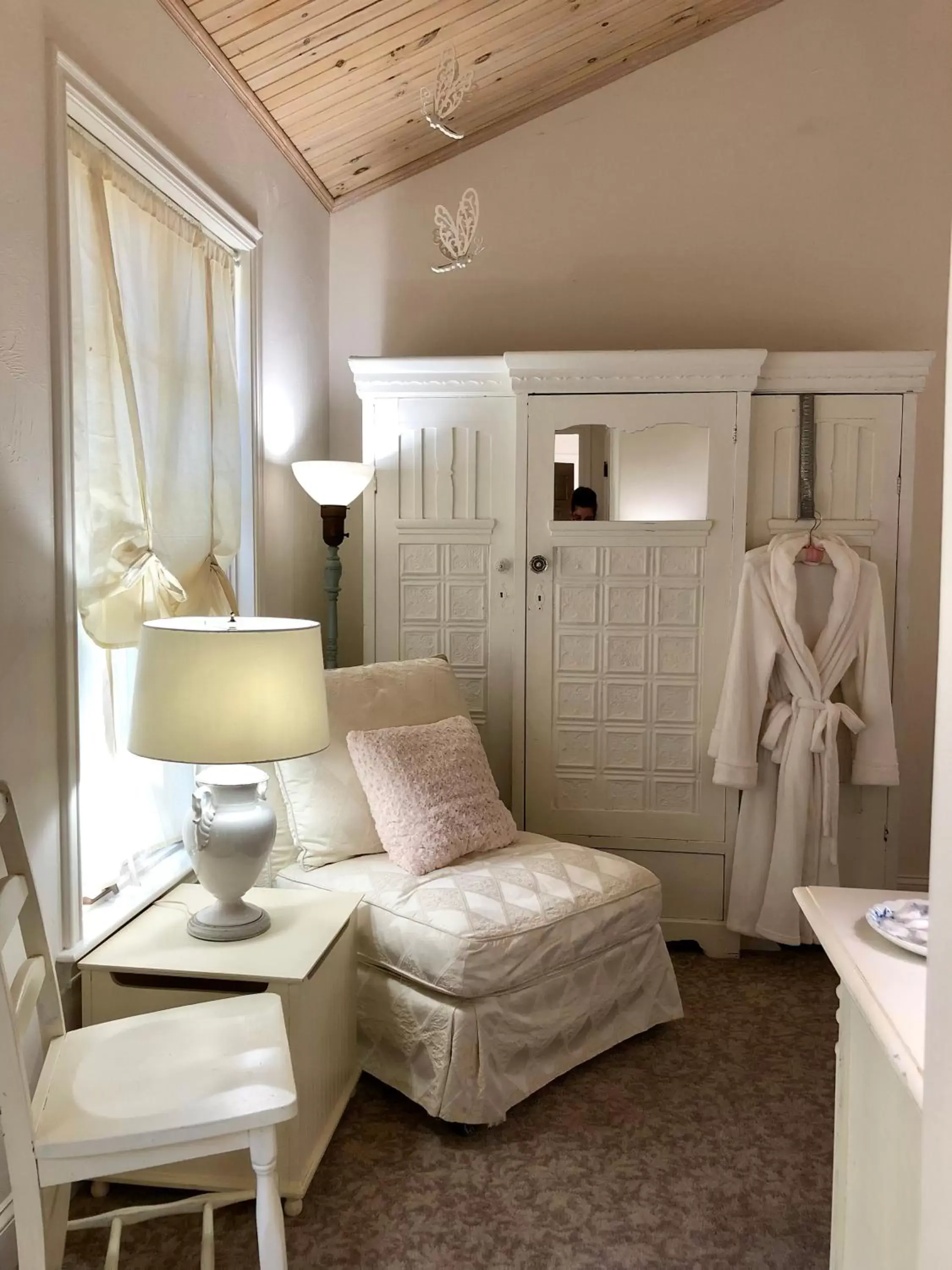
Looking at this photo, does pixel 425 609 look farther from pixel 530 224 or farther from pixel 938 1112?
pixel 938 1112

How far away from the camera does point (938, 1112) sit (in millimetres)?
858

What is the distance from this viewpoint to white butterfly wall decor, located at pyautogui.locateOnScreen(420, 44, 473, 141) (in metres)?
2.57

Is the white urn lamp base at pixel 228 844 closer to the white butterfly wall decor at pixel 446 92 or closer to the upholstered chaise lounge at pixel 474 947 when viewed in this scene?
the upholstered chaise lounge at pixel 474 947

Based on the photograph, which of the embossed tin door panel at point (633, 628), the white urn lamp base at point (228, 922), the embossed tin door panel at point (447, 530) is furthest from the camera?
the embossed tin door panel at point (447, 530)

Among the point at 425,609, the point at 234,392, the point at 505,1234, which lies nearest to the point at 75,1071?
the point at 505,1234

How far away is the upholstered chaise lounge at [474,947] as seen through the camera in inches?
85.4

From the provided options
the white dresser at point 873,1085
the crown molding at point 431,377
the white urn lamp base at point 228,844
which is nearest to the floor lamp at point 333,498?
the crown molding at point 431,377

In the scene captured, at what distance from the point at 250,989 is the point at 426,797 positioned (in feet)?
2.35

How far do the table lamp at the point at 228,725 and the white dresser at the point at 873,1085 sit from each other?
1.00m

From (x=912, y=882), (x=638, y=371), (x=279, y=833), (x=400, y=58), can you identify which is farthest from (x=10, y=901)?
(x=912, y=882)

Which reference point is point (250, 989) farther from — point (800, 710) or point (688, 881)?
point (800, 710)

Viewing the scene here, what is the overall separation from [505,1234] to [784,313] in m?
3.04

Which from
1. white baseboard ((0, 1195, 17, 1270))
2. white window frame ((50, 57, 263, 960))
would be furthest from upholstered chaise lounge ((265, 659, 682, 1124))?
white baseboard ((0, 1195, 17, 1270))

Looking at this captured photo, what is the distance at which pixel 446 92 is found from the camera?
2867 millimetres
